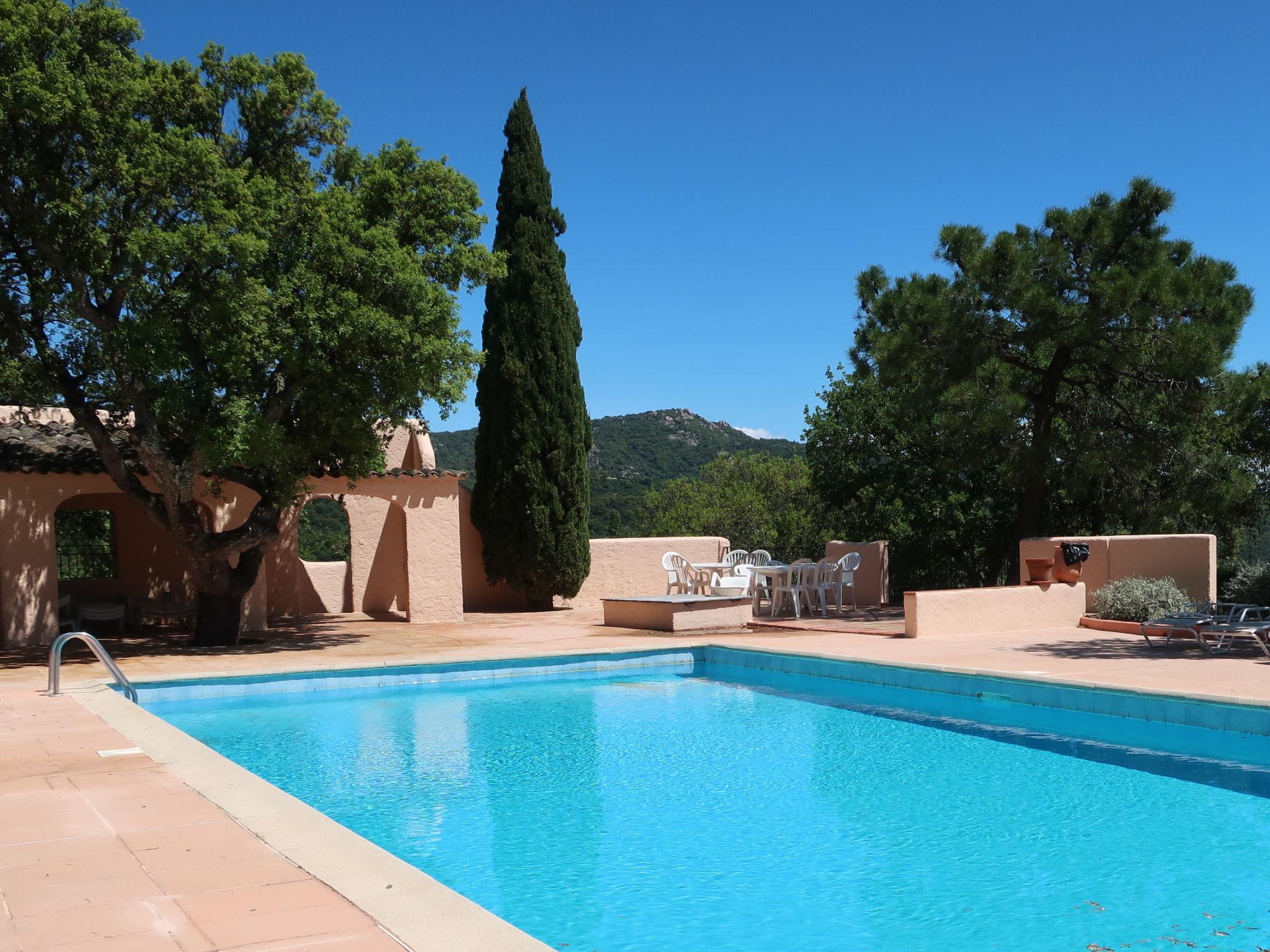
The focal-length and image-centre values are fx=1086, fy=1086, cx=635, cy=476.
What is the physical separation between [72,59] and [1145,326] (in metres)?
13.7

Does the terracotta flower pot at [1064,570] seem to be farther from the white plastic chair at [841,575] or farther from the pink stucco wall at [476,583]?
the pink stucco wall at [476,583]

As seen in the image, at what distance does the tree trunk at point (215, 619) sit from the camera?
1398cm

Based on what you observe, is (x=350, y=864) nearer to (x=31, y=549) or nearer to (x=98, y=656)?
(x=98, y=656)

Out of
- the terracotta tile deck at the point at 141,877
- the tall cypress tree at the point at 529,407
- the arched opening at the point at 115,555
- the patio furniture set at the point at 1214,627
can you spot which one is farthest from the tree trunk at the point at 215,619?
the patio furniture set at the point at 1214,627

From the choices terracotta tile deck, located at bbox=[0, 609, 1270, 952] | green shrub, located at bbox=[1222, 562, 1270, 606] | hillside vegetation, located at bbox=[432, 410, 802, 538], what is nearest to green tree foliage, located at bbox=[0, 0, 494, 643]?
terracotta tile deck, located at bbox=[0, 609, 1270, 952]

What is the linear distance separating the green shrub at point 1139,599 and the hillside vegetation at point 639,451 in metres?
28.2

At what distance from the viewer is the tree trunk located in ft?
45.9

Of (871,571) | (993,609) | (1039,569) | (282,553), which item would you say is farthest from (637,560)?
(1039,569)

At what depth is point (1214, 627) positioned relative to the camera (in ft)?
36.4

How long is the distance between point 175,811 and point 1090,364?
568 inches

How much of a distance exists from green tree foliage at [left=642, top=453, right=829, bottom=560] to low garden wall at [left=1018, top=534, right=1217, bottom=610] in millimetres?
18610

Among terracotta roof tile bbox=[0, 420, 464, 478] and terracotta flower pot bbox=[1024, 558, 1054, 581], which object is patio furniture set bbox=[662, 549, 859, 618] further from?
terracotta roof tile bbox=[0, 420, 464, 478]

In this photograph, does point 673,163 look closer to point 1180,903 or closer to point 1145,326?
point 1145,326

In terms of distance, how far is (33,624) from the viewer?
14.3 metres
